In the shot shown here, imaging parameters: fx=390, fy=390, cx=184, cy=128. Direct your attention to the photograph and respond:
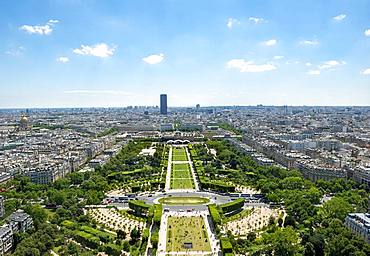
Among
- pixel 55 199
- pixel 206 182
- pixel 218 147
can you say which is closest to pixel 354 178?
pixel 206 182

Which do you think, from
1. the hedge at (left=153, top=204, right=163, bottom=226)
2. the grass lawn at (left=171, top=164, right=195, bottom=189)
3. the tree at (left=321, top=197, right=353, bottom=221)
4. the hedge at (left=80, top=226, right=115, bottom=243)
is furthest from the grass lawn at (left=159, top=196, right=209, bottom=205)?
the tree at (left=321, top=197, right=353, bottom=221)

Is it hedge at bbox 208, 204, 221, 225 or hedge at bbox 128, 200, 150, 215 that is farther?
hedge at bbox 128, 200, 150, 215

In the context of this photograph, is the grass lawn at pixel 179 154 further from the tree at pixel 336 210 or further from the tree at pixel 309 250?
the tree at pixel 309 250

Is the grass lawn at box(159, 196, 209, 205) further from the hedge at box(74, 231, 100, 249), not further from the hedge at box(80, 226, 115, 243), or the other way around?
the hedge at box(74, 231, 100, 249)

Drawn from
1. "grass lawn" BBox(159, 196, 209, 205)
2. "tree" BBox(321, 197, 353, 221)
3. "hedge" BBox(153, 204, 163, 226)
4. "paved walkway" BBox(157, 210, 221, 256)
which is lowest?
"paved walkway" BBox(157, 210, 221, 256)

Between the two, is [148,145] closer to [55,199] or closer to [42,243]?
[55,199]

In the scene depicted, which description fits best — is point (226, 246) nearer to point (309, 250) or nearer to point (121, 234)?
point (309, 250)

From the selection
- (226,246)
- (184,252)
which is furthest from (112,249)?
(226,246)
